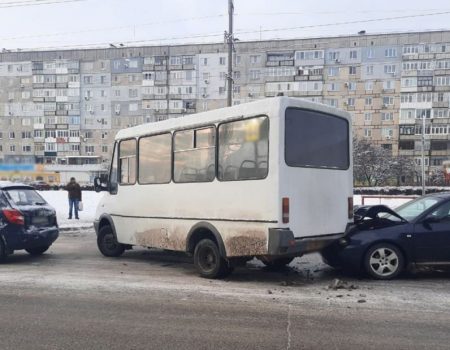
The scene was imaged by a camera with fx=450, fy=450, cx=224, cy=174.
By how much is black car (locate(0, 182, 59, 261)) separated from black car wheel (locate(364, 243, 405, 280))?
658 cm

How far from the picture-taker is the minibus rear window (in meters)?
6.70

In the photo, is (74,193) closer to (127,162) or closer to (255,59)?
(127,162)

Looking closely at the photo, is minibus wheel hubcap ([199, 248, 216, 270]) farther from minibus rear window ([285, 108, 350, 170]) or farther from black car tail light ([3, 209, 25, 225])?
black car tail light ([3, 209, 25, 225])

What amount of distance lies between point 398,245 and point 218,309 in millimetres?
3302

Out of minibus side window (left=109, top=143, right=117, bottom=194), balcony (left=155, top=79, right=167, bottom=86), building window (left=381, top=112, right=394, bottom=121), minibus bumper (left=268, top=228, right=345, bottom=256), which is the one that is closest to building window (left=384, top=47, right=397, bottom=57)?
building window (left=381, top=112, right=394, bottom=121)

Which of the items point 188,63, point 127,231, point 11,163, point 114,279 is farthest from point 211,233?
point 188,63

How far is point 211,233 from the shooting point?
7449 mm

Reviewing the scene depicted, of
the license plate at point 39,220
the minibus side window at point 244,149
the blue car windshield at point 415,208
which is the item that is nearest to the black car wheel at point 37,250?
the license plate at point 39,220

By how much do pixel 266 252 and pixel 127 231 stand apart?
3.79m

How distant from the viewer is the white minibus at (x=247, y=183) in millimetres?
6559

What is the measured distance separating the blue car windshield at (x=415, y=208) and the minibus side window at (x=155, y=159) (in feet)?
13.4

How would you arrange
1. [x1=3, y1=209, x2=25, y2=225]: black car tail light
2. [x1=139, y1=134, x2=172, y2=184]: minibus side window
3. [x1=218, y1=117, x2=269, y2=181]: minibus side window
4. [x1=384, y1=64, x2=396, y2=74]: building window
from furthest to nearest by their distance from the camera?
[x1=384, y1=64, x2=396, y2=74]: building window → [x1=3, y1=209, x2=25, y2=225]: black car tail light → [x1=139, y1=134, x2=172, y2=184]: minibus side window → [x1=218, y1=117, x2=269, y2=181]: minibus side window

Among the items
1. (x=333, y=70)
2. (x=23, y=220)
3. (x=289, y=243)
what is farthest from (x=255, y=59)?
(x=289, y=243)

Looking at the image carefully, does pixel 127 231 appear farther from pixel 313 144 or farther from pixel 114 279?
pixel 313 144
